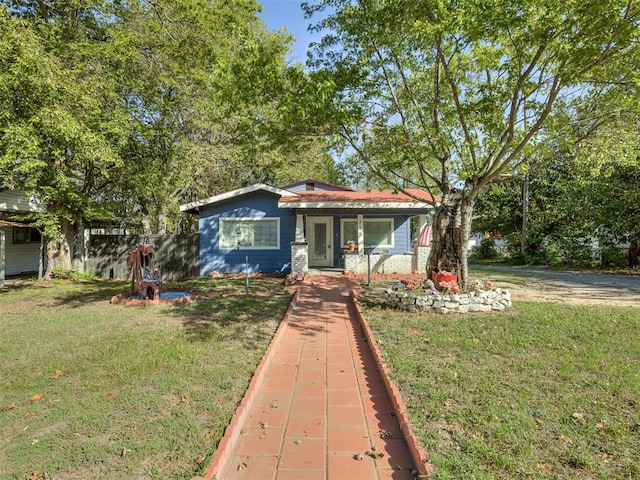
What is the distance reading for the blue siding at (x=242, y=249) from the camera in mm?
13320

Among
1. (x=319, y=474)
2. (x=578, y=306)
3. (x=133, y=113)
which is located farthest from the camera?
(x=133, y=113)

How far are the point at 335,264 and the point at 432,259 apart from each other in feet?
20.9

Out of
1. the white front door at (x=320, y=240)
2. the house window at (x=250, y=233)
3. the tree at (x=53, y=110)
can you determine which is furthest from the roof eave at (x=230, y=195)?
the tree at (x=53, y=110)

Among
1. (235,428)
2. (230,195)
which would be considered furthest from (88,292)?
(235,428)

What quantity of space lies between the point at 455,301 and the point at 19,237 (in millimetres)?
17017

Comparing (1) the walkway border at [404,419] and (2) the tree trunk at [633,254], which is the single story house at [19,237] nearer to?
(1) the walkway border at [404,419]

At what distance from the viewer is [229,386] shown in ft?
12.6

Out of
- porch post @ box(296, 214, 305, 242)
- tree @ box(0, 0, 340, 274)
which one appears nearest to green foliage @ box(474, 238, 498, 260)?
porch post @ box(296, 214, 305, 242)

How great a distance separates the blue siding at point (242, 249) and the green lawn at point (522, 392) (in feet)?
25.2

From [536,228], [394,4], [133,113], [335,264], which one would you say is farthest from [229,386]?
[536,228]

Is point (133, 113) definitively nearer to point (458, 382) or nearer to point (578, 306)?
point (458, 382)

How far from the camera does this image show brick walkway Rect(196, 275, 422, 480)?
103 inches

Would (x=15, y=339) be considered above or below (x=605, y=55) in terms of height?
below

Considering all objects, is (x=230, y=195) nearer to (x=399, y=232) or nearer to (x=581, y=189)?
(x=399, y=232)
